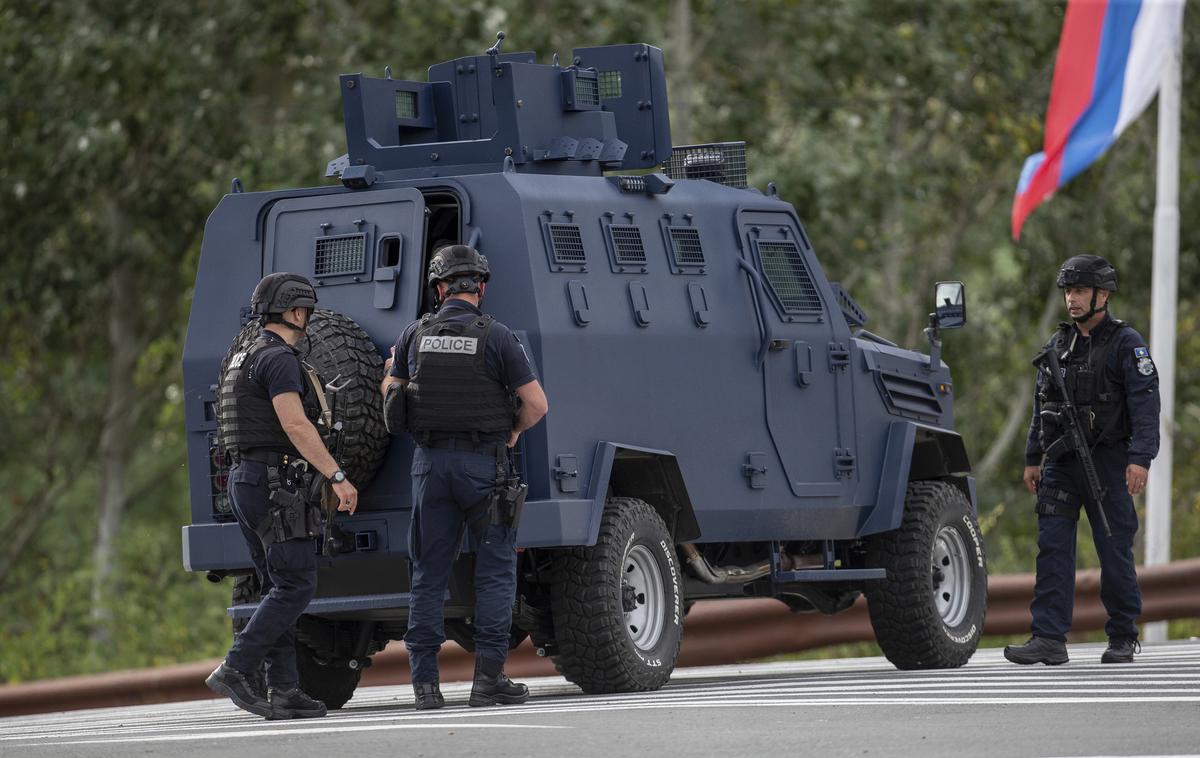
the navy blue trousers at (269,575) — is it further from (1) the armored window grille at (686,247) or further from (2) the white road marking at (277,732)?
(1) the armored window grille at (686,247)

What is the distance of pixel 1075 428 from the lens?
1197cm

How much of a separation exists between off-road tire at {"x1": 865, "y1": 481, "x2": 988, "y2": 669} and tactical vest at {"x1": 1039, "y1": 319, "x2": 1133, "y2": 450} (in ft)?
3.38

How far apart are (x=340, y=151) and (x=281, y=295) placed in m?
11.8

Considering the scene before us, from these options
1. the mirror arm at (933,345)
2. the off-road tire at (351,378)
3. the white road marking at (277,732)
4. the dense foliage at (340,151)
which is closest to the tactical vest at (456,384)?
the off-road tire at (351,378)

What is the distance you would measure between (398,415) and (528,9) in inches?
527

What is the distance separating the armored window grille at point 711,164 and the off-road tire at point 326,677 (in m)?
3.29

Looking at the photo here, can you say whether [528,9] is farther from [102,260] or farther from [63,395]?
[63,395]

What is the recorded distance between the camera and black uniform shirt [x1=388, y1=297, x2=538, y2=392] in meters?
10.2

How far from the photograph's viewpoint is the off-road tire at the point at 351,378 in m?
10.5

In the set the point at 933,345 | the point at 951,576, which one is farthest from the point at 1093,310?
the point at 951,576

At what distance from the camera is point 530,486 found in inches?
421

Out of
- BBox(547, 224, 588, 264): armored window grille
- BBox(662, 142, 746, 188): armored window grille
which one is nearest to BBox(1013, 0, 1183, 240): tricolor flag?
BBox(662, 142, 746, 188): armored window grille

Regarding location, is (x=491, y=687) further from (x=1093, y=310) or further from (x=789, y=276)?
(x=1093, y=310)

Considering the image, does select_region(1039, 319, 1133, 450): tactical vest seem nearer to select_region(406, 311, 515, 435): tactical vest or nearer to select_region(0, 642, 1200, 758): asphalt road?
select_region(0, 642, 1200, 758): asphalt road
